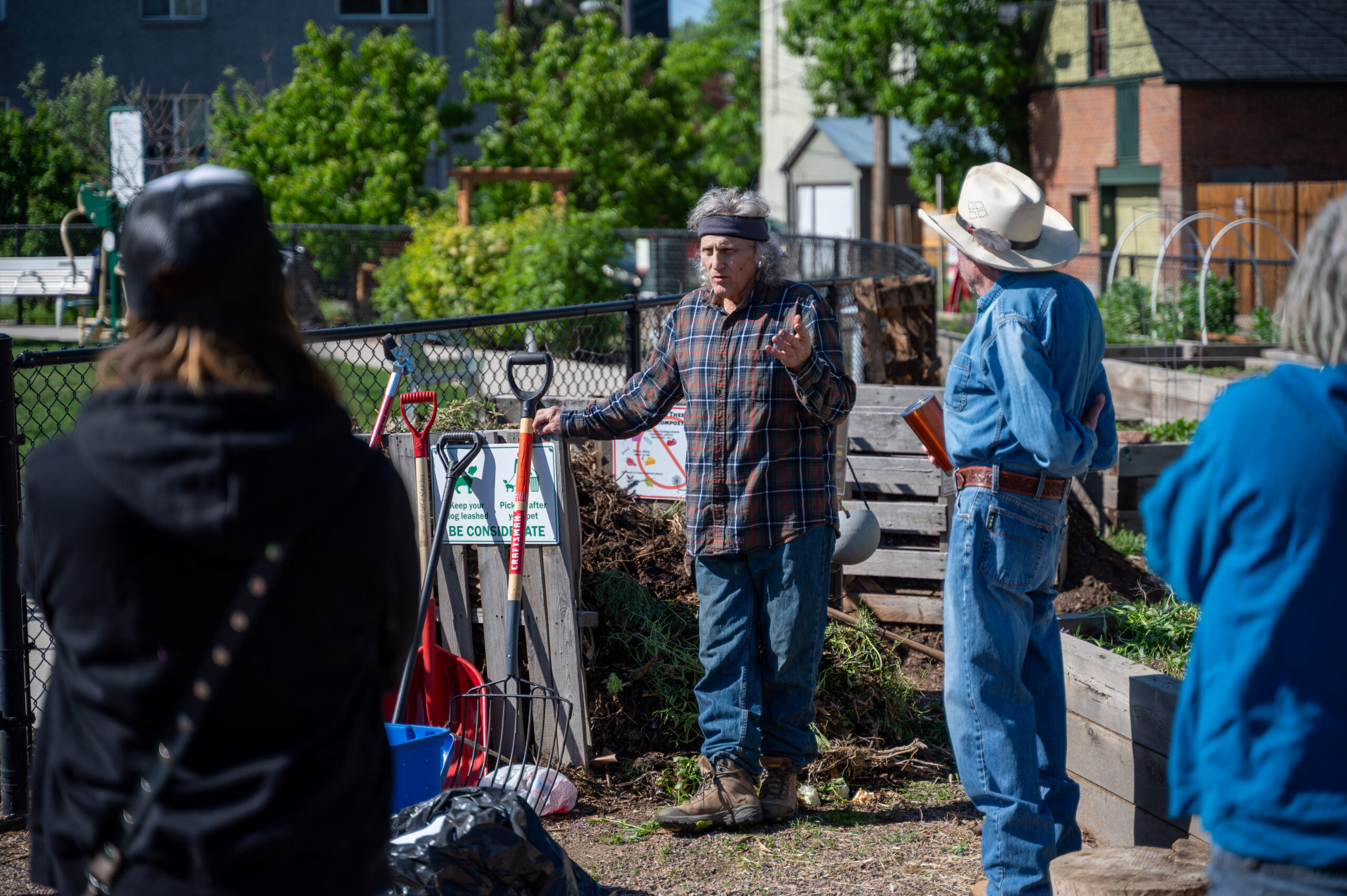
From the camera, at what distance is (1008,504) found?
10.6 feet

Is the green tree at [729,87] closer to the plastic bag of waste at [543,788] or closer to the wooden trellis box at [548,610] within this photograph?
the wooden trellis box at [548,610]

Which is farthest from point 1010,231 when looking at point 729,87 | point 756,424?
point 729,87

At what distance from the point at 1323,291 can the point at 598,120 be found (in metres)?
19.4

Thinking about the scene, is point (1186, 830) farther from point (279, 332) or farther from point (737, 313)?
point (279, 332)

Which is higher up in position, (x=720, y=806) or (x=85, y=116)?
(x=85, y=116)

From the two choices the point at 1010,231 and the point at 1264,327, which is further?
the point at 1264,327

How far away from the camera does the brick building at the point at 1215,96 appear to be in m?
24.0

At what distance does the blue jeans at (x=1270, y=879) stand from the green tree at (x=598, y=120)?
1854cm

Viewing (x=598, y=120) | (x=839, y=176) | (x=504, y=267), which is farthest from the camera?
(x=839, y=176)

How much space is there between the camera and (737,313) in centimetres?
394

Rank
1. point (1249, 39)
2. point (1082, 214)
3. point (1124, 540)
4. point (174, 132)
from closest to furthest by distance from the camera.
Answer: point (1124, 540) < point (174, 132) < point (1249, 39) < point (1082, 214)

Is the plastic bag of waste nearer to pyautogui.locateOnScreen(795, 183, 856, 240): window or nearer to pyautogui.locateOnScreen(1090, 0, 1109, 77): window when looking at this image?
pyautogui.locateOnScreen(1090, 0, 1109, 77): window

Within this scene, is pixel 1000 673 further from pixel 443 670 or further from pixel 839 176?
pixel 839 176

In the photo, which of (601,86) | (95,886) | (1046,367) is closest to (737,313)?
(1046,367)
